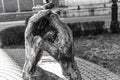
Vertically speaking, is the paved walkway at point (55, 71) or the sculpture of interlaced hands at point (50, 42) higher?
the sculpture of interlaced hands at point (50, 42)

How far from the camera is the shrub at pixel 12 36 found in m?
10.1

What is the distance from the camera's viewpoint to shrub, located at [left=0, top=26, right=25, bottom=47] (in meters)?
10.1

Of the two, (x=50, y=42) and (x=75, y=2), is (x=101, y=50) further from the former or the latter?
(x=75, y=2)

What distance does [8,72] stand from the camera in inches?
181

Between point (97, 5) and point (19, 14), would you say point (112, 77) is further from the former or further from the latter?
point (19, 14)

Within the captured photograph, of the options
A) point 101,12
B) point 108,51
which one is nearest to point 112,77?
point 108,51

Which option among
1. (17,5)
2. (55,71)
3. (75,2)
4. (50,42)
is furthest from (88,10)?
(50,42)

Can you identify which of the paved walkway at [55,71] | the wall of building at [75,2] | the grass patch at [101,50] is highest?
the wall of building at [75,2]

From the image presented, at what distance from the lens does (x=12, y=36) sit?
10547mm

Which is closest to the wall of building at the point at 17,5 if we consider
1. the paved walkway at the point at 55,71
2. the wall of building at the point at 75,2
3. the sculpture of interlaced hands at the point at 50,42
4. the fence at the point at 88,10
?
the wall of building at the point at 75,2

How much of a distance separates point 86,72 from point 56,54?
5.46ft

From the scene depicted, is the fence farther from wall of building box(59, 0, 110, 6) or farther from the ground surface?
the ground surface

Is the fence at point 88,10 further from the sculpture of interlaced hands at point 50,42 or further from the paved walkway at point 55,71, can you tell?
the sculpture of interlaced hands at point 50,42

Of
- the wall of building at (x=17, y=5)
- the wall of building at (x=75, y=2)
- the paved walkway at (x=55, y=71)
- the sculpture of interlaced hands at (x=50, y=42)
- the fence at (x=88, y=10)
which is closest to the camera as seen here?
the sculpture of interlaced hands at (x=50, y=42)
